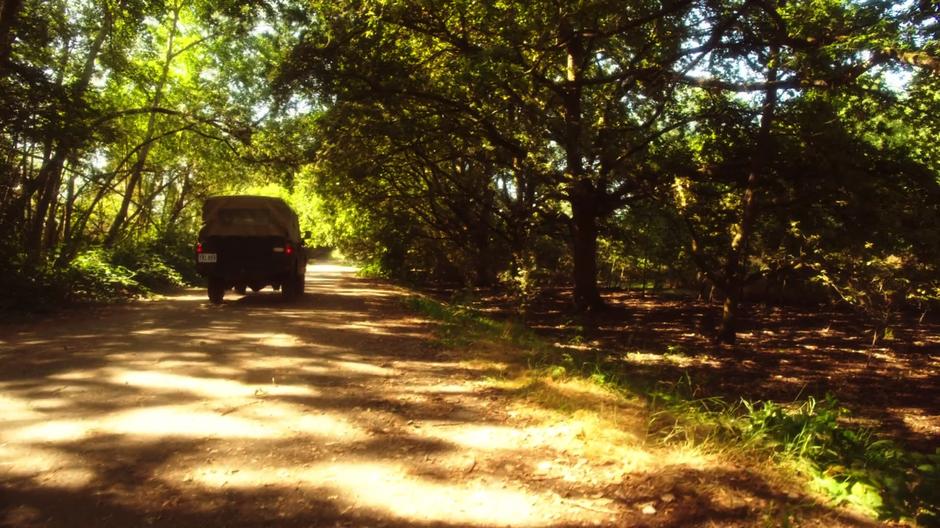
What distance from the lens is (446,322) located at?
10.5 meters

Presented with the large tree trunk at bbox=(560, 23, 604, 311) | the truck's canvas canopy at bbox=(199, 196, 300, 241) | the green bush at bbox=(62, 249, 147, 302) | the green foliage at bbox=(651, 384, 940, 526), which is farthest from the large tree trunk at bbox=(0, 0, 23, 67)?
the green foliage at bbox=(651, 384, 940, 526)

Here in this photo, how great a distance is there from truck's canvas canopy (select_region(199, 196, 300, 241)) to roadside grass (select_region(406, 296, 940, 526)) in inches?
301

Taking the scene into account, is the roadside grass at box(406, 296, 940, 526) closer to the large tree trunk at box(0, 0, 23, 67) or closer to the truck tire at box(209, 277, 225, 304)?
the truck tire at box(209, 277, 225, 304)

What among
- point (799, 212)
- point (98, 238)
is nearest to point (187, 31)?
point (98, 238)

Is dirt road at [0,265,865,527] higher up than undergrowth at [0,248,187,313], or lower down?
lower down

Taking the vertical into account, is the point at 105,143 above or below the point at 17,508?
above

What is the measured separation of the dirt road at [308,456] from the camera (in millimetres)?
3223

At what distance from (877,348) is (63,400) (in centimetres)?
1512

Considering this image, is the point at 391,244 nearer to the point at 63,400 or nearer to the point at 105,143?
the point at 105,143

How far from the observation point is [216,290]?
41.3ft

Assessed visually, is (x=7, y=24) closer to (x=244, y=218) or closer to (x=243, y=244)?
(x=244, y=218)

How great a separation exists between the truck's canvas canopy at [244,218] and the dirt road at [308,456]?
222 inches

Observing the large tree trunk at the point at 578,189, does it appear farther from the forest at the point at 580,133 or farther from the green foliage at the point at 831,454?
the green foliage at the point at 831,454

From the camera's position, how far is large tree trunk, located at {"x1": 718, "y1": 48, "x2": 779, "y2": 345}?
11398 millimetres
